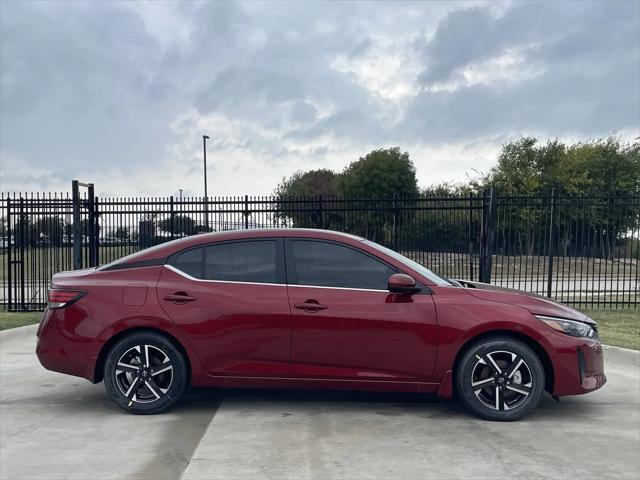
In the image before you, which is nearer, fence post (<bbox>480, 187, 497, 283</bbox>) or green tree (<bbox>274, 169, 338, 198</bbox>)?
fence post (<bbox>480, 187, 497, 283</bbox>)

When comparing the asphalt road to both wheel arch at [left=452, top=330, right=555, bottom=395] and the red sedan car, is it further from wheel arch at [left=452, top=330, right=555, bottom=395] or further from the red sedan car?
wheel arch at [left=452, top=330, right=555, bottom=395]

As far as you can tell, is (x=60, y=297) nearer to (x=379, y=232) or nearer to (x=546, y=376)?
(x=546, y=376)

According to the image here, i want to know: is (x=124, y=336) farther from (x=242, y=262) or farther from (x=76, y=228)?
(x=76, y=228)

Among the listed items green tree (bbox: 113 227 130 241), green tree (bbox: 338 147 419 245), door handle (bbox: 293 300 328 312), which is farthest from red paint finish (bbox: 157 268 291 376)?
green tree (bbox: 338 147 419 245)

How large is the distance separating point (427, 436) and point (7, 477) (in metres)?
2.95

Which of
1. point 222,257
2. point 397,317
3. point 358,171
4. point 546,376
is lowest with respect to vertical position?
point 546,376

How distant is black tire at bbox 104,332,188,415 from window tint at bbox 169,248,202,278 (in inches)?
23.9

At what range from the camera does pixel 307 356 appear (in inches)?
210

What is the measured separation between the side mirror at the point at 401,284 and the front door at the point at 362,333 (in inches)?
3.3

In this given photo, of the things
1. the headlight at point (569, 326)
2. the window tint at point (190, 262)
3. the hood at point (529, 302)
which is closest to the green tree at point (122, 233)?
the window tint at point (190, 262)

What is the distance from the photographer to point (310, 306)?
5.34 metres

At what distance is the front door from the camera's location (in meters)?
5.29

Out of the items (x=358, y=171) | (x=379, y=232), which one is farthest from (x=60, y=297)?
(x=358, y=171)

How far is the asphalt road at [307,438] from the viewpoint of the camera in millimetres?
4227
